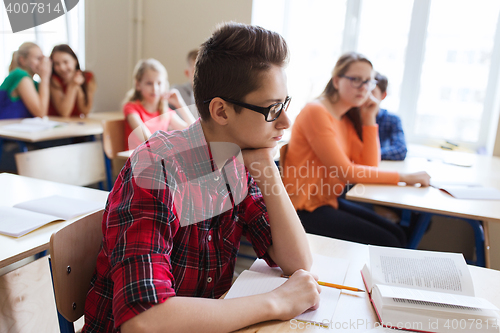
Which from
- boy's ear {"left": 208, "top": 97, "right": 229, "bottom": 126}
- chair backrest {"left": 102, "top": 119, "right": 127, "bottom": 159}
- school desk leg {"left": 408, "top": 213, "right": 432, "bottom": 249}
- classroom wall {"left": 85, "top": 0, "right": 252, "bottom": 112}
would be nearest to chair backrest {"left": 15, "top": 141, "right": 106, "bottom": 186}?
chair backrest {"left": 102, "top": 119, "right": 127, "bottom": 159}

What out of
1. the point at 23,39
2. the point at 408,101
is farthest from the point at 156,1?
the point at 408,101

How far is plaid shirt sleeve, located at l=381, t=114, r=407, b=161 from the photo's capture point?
9.14 ft

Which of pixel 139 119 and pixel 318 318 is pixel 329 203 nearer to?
pixel 318 318

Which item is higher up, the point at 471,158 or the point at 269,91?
the point at 269,91

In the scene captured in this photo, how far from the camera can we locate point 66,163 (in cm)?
242

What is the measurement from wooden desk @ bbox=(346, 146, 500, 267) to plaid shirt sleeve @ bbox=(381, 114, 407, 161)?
70 mm

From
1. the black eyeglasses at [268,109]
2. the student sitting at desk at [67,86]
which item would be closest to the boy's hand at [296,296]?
the black eyeglasses at [268,109]

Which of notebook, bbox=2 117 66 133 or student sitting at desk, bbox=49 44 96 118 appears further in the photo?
student sitting at desk, bbox=49 44 96 118

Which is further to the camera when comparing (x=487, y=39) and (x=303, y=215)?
(x=487, y=39)

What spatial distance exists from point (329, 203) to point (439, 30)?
2.19 meters

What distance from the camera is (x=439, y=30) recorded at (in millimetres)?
3318

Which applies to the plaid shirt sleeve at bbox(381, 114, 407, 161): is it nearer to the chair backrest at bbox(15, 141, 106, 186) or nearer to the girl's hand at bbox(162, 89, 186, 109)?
the girl's hand at bbox(162, 89, 186, 109)

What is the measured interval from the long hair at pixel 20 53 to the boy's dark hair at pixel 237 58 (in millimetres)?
3038

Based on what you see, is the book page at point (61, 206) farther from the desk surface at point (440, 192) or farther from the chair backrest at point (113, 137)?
the chair backrest at point (113, 137)
